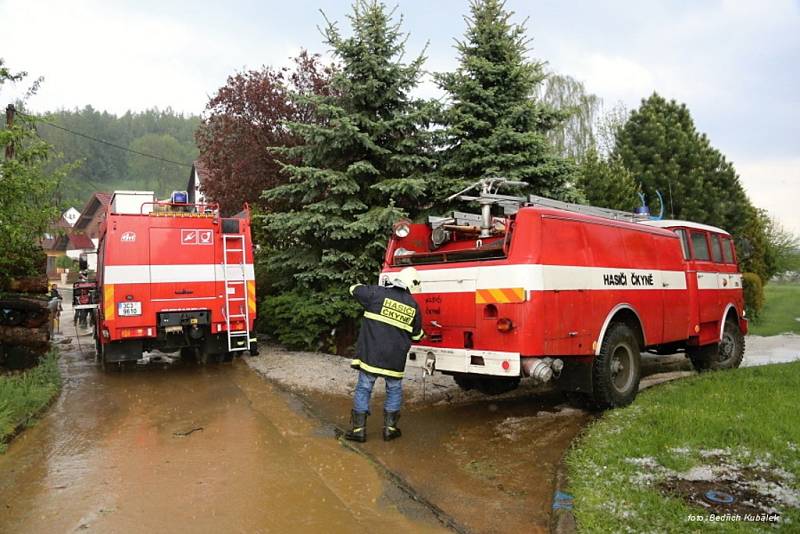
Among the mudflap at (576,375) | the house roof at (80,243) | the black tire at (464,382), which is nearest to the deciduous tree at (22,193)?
the black tire at (464,382)

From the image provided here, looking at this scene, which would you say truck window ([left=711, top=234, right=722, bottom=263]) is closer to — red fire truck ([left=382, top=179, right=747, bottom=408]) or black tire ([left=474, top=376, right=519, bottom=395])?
red fire truck ([left=382, top=179, right=747, bottom=408])

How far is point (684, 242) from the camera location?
827 centimetres

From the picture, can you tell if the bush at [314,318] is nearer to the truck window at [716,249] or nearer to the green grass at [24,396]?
the green grass at [24,396]

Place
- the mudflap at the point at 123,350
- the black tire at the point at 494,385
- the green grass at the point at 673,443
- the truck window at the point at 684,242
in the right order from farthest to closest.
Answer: the mudflap at the point at 123,350 → the truck window at the point at 684,242 → the black tire at the point at 494,385 → the green grass at the point at 673,443

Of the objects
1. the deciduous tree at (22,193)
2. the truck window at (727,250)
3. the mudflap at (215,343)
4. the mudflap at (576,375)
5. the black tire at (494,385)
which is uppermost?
the deciduous tree at (22,193)

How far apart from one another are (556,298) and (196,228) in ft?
20.6

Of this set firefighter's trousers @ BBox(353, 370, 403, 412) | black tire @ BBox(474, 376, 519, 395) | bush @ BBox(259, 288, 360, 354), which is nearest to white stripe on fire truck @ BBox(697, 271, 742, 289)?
black tire @ BBox(474, 376, 519, 395)

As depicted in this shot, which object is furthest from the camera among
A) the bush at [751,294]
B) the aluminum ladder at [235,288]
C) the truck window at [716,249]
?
the bush at [751,294]

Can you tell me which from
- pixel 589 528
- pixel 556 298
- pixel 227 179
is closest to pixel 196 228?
pixel 227 179

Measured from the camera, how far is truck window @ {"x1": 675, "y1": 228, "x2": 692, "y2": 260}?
8.16 m

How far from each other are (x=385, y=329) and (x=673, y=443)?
2708 mm

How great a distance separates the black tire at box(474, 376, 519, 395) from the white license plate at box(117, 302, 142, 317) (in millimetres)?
5223

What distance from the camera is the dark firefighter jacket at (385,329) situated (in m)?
5.76

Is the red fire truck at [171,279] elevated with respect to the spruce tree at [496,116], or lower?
lower
